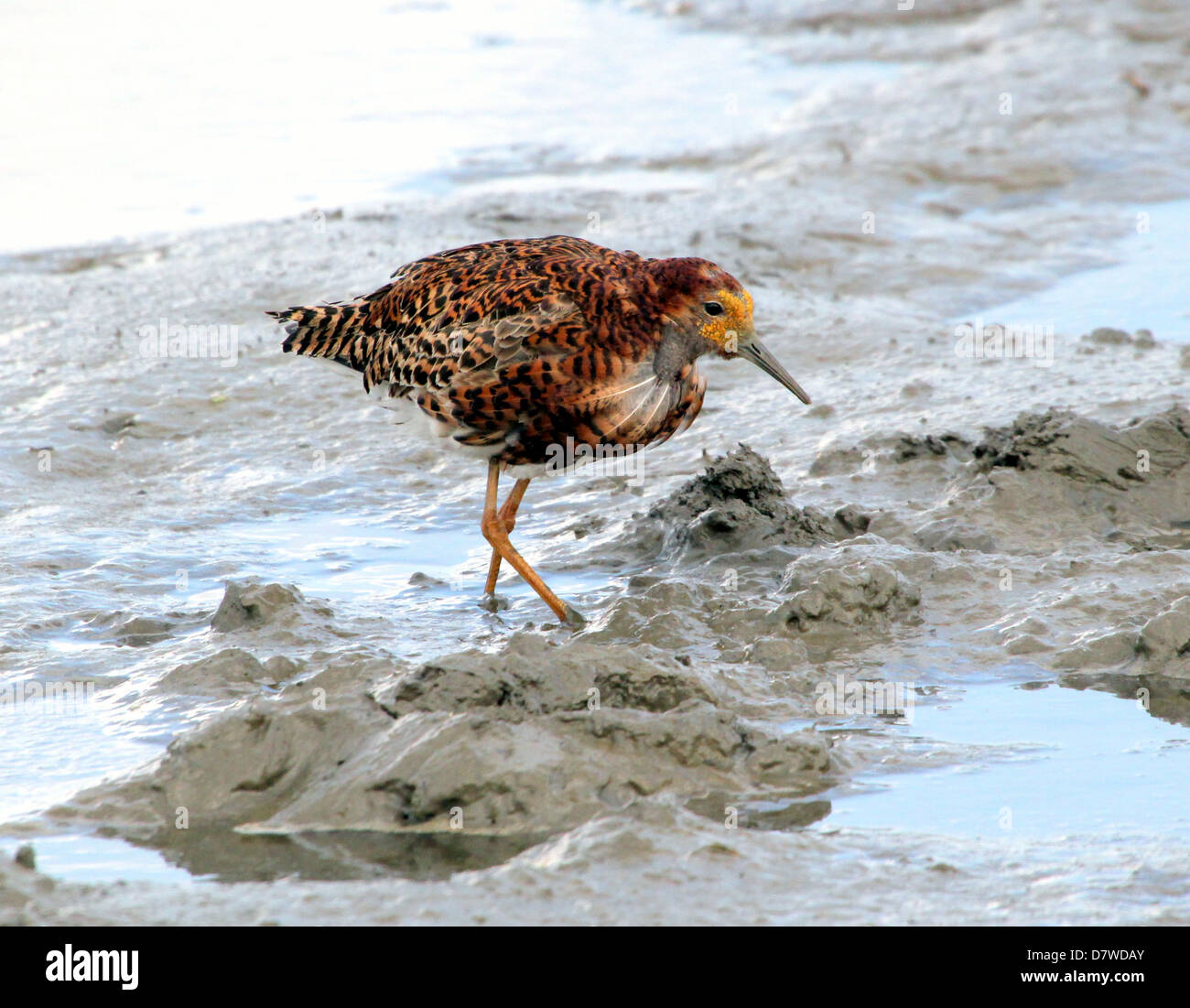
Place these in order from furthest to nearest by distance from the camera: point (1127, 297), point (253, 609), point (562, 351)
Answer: point (1127, 297), point (253, 609), point (562, 351)

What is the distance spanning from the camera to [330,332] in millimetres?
6824

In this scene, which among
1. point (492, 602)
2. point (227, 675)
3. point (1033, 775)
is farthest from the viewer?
point (492, 602)

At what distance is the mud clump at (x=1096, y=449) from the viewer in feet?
23.1

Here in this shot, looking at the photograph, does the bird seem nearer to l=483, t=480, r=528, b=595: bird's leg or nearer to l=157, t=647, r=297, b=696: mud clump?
l=483, t=480, r=528, b=595: bird's leg

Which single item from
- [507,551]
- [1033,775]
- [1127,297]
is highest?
[1127,297]

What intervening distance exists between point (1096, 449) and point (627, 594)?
2.42m

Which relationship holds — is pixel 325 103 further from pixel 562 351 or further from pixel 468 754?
pixel 468 754

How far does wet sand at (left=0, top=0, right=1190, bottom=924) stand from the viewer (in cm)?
414

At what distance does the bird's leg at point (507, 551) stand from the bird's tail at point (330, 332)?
2.71 ft

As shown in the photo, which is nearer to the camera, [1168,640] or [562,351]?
[1168,640]

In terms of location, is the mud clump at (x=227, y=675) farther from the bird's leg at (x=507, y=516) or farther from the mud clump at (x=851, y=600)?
the mud clump at (x=851, y=600)

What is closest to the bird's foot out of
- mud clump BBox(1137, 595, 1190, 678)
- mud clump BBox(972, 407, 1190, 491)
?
mud clump BBox(972, 407, 1190, 491)

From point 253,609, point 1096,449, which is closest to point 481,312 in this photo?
point 253,609

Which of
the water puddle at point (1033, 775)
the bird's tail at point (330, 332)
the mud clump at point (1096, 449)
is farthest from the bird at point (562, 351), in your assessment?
the mud clump at point (1096, 449)
